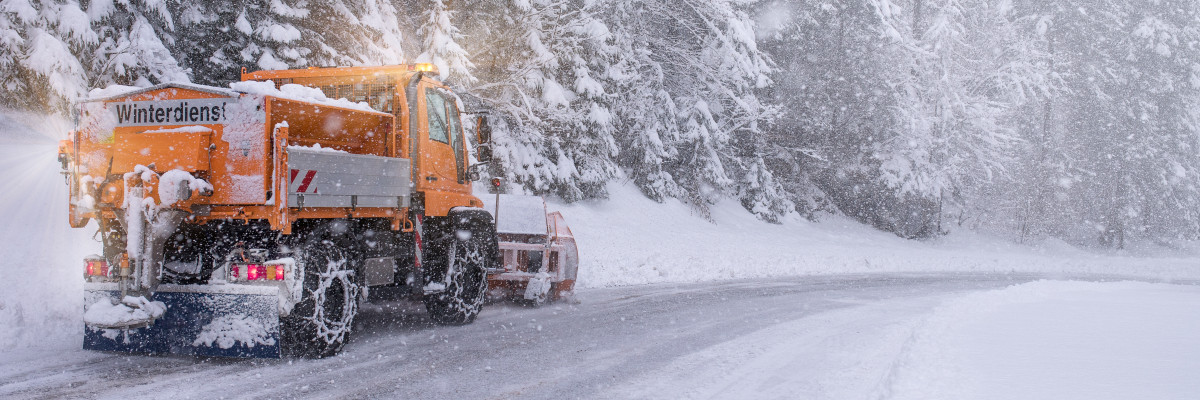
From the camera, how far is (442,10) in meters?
17.7

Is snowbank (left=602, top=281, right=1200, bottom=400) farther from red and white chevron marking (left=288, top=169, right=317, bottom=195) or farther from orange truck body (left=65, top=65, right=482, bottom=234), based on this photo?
orange truck body (left=65, top=65, right=482, bottom=234)

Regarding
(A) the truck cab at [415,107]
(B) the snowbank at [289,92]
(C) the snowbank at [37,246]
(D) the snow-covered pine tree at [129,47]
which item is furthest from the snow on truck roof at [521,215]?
(D) the snow-covered pine tree at [129,47]

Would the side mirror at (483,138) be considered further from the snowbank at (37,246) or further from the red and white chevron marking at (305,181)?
the snowbank at (37,246)

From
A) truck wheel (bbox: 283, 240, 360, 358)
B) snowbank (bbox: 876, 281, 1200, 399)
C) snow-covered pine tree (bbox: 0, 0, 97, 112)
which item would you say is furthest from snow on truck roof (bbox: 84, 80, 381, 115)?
snow-covered pine tree (bbox: 0, 0, 97, 112)

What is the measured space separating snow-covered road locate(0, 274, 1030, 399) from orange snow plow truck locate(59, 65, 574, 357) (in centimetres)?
34

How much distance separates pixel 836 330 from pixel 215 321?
659cm

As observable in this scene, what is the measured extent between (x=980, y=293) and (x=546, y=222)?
27.9 ft

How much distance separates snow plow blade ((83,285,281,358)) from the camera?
642 centimetres

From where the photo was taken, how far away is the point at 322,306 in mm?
6918

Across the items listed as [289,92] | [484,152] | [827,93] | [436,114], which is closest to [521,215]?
[484,152]

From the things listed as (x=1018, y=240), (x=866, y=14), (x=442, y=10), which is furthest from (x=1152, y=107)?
(x=442, y=10)

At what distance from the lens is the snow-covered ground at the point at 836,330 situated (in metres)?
6.24

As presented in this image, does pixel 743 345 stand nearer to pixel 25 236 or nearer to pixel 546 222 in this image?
pixel 546 222

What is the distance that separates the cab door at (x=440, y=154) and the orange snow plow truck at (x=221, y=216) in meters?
1.01
